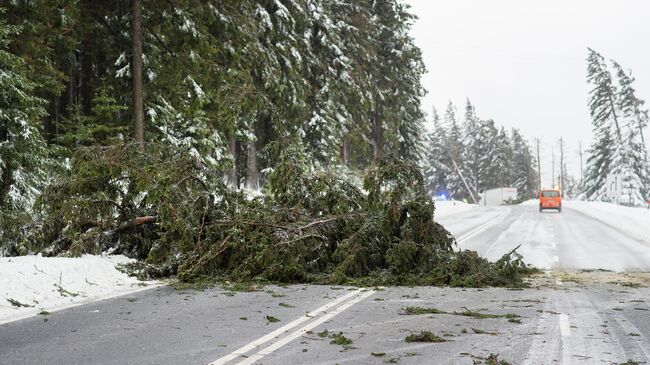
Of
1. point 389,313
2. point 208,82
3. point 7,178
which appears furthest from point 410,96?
point 389,313

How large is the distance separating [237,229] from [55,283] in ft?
10.8

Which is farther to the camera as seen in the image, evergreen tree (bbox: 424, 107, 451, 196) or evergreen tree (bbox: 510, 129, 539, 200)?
evergreen tree (bbox: 510, 129, 539, 200)

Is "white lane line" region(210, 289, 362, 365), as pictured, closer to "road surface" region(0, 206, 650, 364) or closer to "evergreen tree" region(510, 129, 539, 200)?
"road surface" region(0, 206, 650, 364)

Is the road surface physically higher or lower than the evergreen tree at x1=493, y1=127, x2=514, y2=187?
lower

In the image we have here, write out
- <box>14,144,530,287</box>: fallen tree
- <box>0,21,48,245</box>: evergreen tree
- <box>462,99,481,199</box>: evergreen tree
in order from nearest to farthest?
<box>14,144,530,287</box>: fallen tree
<box>0,21,48,245</box>: evergreen tree
<box>462,99,481,199</box>: evergreen tree

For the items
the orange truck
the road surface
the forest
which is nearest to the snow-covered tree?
the orange truck

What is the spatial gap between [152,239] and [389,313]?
5.87 metres

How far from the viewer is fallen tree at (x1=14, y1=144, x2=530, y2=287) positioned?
426 inches

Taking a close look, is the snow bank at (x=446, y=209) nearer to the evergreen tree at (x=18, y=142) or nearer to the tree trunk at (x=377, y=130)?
the tree trunk at (x=377, y=130)

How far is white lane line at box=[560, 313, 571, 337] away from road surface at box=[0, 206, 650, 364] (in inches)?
0.5

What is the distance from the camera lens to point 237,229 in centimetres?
1103

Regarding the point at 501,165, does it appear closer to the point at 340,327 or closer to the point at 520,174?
the point at 520,174

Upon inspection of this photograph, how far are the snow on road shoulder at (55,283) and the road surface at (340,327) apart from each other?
0.52 m

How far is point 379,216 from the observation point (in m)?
11.7
